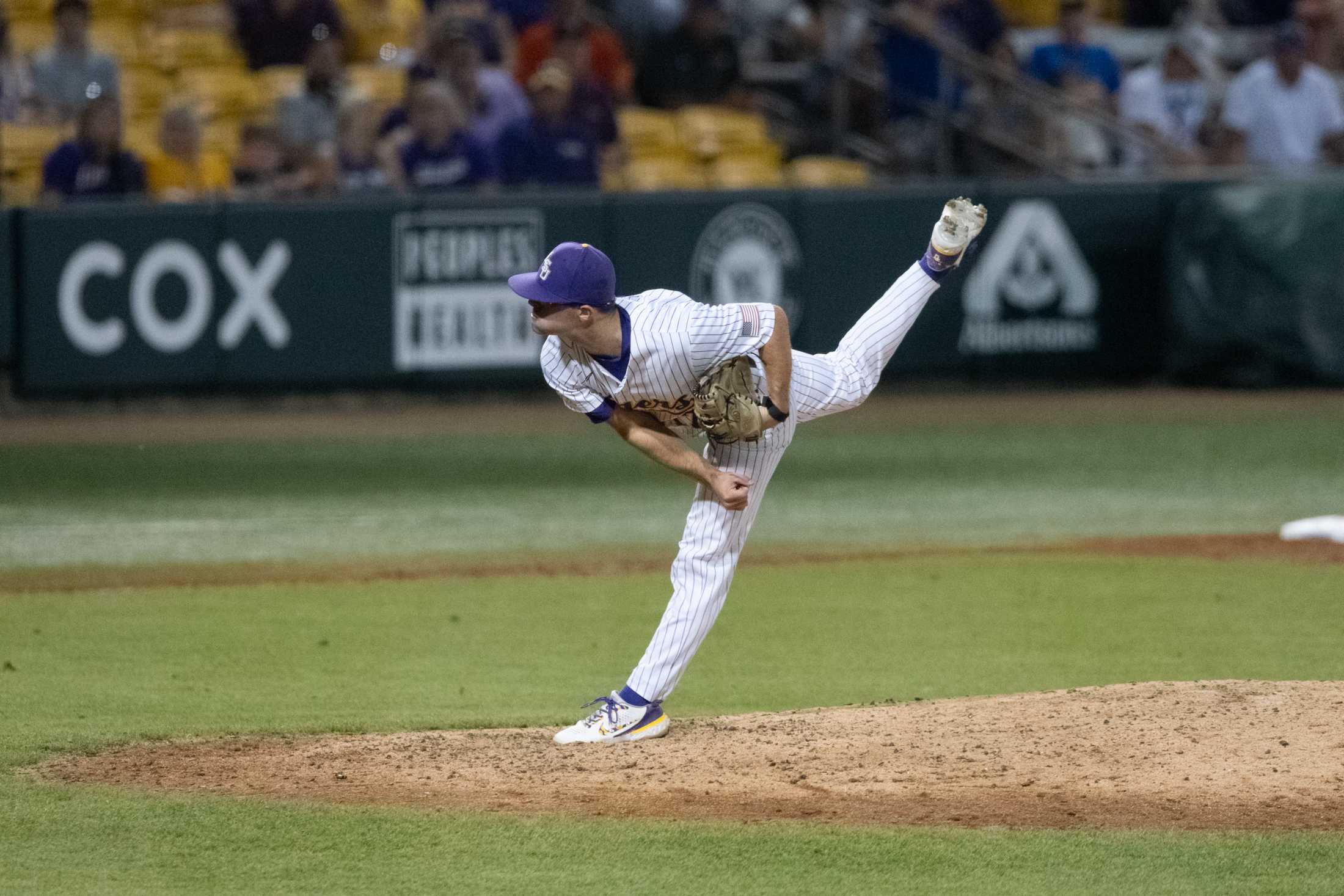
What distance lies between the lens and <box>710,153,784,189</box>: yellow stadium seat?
17.5 m

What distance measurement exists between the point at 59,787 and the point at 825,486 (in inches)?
305

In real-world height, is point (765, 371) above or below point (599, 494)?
above

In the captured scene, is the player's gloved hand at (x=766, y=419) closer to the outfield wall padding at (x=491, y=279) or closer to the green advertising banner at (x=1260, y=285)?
the outfield wall padding at (x=491, y=279)

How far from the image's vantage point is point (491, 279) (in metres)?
15.6

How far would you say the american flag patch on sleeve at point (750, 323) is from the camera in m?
5.88

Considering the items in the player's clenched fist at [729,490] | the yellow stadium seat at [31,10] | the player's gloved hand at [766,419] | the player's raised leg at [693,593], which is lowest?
the player's raised leg at [693,593]

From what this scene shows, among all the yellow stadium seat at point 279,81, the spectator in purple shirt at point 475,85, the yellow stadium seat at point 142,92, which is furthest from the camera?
the yellow stadium seat at point 142,92

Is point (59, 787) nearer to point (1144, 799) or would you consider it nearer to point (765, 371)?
point (765, 371)

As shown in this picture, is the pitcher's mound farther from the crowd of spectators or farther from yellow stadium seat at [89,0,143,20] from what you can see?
yellow stadium seat at [89,0,143,20]

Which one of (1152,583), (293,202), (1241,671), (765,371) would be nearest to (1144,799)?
(765,371)

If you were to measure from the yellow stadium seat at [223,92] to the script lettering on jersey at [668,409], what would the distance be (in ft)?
36.7

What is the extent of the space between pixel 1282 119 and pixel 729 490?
13.4 meters

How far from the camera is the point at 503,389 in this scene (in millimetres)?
16156

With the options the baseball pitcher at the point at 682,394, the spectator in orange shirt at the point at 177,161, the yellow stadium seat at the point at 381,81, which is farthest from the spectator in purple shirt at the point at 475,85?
the baseball pitcher at the point at 682,394
